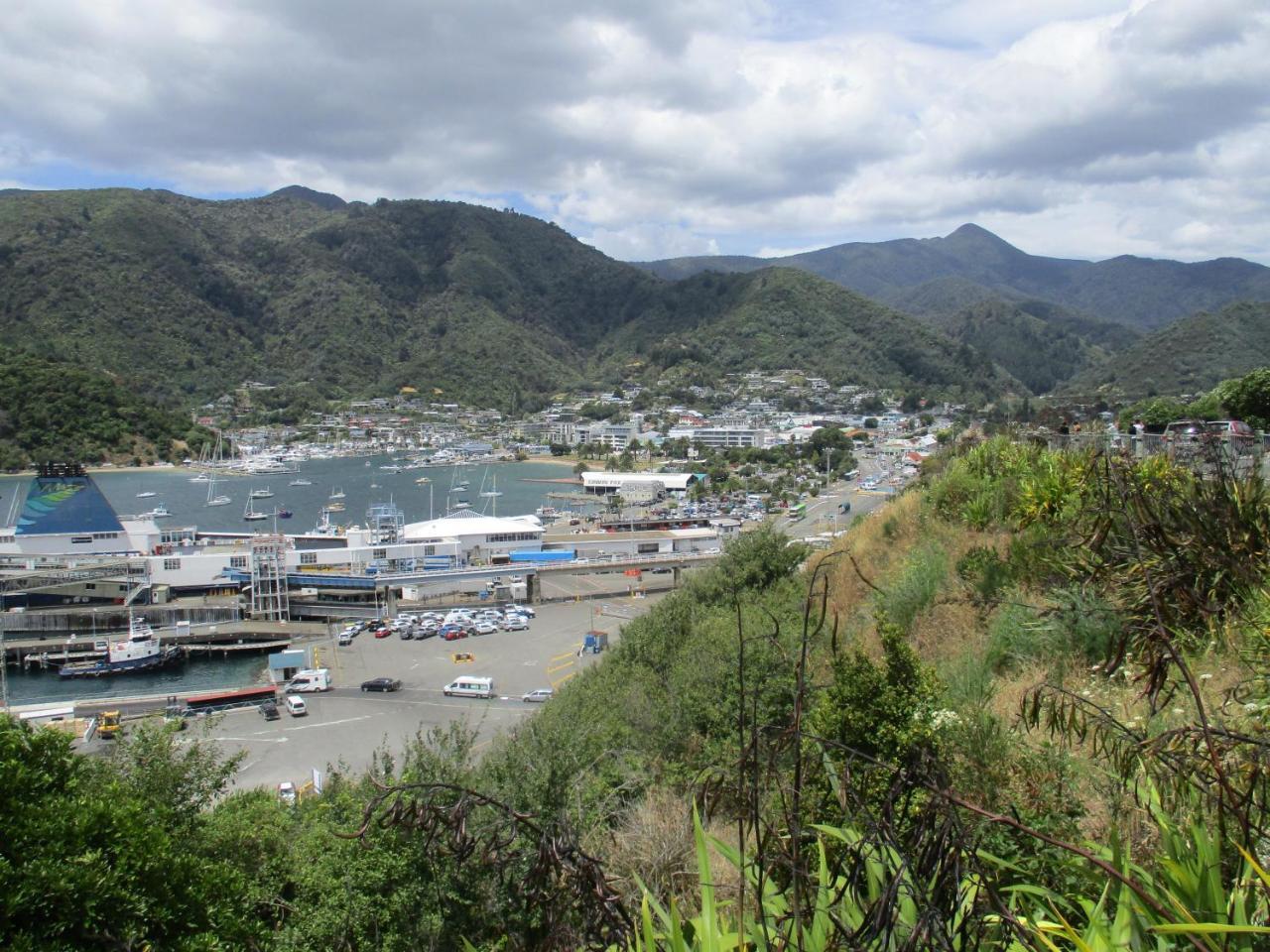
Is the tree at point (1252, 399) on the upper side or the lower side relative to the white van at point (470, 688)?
upper

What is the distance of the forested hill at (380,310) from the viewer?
6831 cm

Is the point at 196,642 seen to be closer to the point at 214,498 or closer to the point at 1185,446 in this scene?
the point at 1185,446

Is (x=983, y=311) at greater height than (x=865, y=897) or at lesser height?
greater

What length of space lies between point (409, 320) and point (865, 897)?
92.5 meters

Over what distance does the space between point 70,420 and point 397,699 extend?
45043 mm

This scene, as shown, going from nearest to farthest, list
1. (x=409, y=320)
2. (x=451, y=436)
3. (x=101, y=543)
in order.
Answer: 1. (x=101, y=543)
2. (x=451, y=436)
3. (x=409, y=320)

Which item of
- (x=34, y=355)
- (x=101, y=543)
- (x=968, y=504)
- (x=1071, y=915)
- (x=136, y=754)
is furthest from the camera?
(x=34, y=355)

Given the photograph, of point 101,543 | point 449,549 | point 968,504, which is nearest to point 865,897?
point 968,504

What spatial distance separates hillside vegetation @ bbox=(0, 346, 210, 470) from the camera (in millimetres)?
45188

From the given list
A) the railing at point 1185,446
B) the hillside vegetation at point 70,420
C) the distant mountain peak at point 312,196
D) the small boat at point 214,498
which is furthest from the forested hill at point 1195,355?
the distant mountain peak at point 312,196

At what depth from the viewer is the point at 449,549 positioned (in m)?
22.8

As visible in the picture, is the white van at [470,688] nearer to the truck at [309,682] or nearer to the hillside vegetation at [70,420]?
the truck at [309,682]

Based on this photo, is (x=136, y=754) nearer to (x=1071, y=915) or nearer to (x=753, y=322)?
(x=1071, y=915)

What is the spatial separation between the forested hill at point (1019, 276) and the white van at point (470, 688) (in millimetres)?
105652
